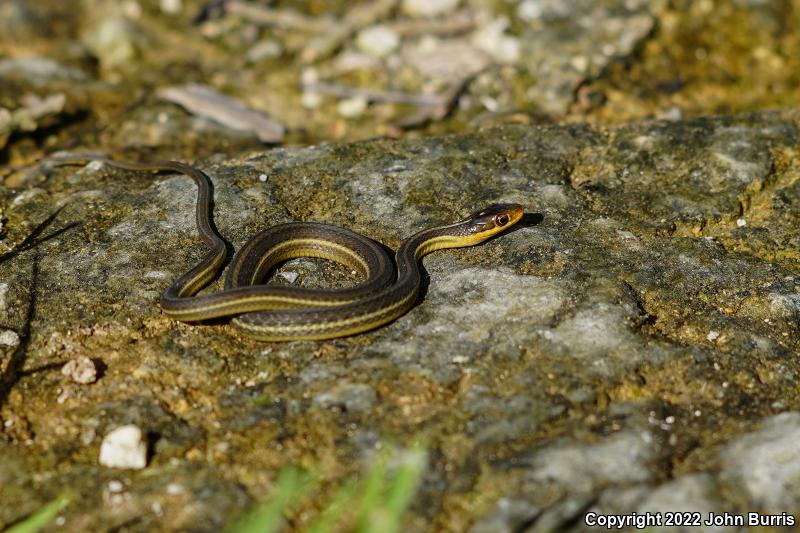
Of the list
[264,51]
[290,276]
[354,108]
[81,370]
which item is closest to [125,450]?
[81,370]

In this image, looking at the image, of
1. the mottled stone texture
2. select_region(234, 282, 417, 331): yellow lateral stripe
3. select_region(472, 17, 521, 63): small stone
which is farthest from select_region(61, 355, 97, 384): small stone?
select_region(472, 17, 521, 63): small stone

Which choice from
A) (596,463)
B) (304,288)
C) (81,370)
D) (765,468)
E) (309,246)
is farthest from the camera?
(309,246)

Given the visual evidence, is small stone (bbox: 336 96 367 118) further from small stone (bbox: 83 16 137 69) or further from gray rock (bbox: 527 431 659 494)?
gray rock (bbox: 527 431 659 494)

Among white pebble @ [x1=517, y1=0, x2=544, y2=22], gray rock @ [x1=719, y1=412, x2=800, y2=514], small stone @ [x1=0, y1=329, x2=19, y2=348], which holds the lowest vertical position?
small stone @ [x1=0, y1=329, x2=19, y2=348]

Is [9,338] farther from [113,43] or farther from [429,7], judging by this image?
[429,7]

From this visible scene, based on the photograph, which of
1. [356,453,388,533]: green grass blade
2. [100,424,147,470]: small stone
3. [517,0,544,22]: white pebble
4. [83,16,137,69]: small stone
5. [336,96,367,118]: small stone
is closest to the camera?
[356,453,388,533]: green grass blade

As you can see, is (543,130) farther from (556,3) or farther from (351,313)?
(556,3)

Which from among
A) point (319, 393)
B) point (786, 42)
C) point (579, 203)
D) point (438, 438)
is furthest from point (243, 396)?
point (786, 42)
